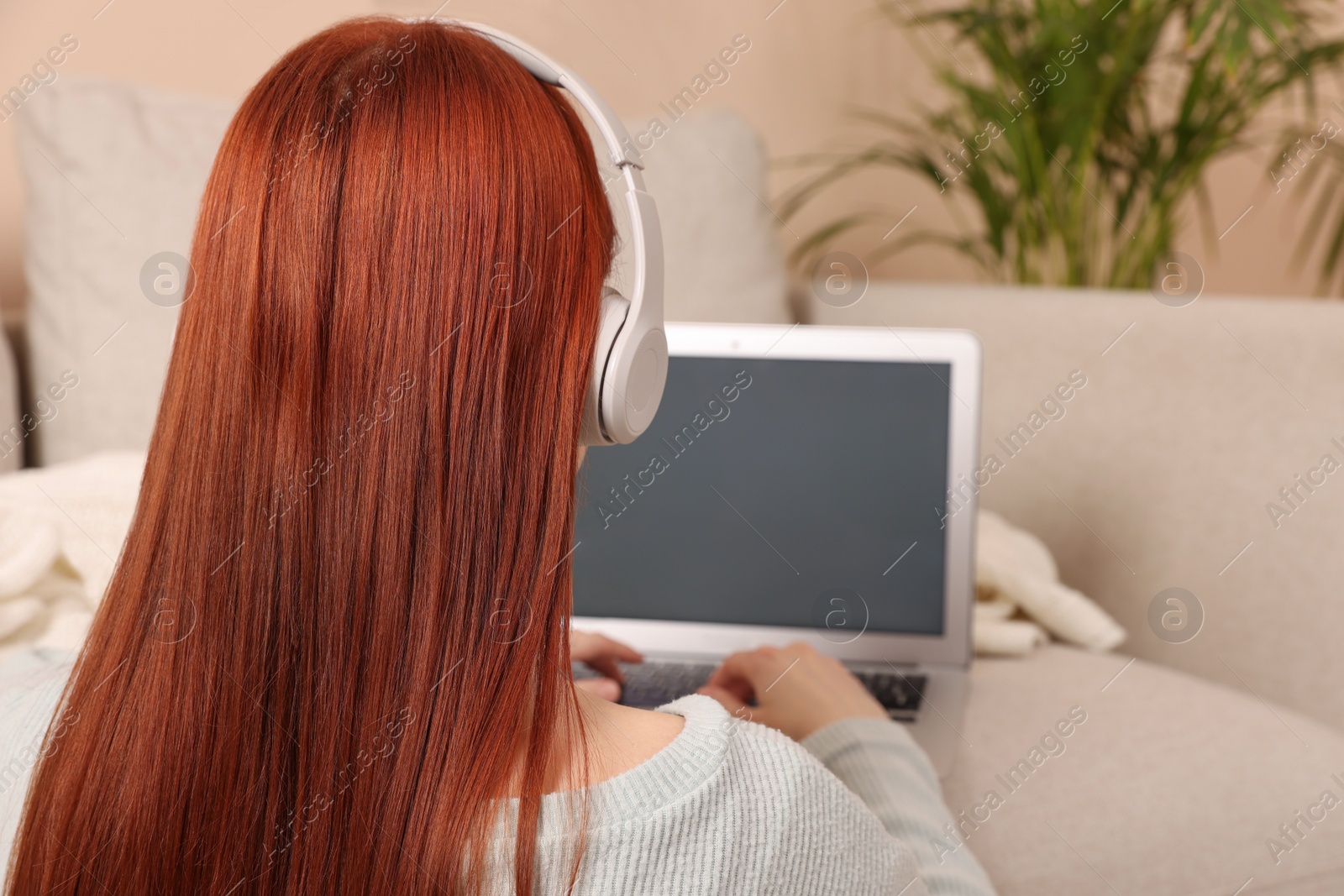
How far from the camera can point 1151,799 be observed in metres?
0.76

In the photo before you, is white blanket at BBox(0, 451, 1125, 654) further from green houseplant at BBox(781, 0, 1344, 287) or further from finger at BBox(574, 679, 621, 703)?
green houseplant at BBox(781, 0, 1344, 287)

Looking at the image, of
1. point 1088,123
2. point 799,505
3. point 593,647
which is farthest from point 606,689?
point 1088,123

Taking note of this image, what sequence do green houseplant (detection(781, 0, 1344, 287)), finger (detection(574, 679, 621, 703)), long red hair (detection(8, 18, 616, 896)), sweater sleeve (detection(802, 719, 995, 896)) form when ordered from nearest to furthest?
1. long red hair (detection(8, 18, 616, 896))
2. sweater sleeve (detection(802, 719, 995, 896))
3. finger (detection(574, 679, 621, 703))
4. green houseplant (detection(781, 0, 1344, 287))

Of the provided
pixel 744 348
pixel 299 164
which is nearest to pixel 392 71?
pixel 299 164

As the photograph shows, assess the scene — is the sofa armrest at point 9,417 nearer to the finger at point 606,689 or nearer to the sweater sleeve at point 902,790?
the finger at point 606,689

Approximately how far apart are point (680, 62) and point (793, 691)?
51.0 inches

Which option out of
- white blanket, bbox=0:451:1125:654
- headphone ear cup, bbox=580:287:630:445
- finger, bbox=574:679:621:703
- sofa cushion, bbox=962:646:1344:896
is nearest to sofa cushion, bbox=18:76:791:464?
white blanket, bbox=0:451:1125:654

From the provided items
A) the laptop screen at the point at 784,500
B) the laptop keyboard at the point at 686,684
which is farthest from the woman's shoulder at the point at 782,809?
the laptop screen at the point at 784,500

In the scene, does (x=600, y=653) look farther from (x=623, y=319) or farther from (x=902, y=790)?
(x=623, y=319)

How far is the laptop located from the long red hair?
0.49 metres

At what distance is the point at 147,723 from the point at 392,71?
0.96ft

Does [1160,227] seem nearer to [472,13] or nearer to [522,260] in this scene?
[472,13]

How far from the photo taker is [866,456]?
3.01 feet

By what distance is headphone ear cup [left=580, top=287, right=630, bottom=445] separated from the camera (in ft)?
1.46
